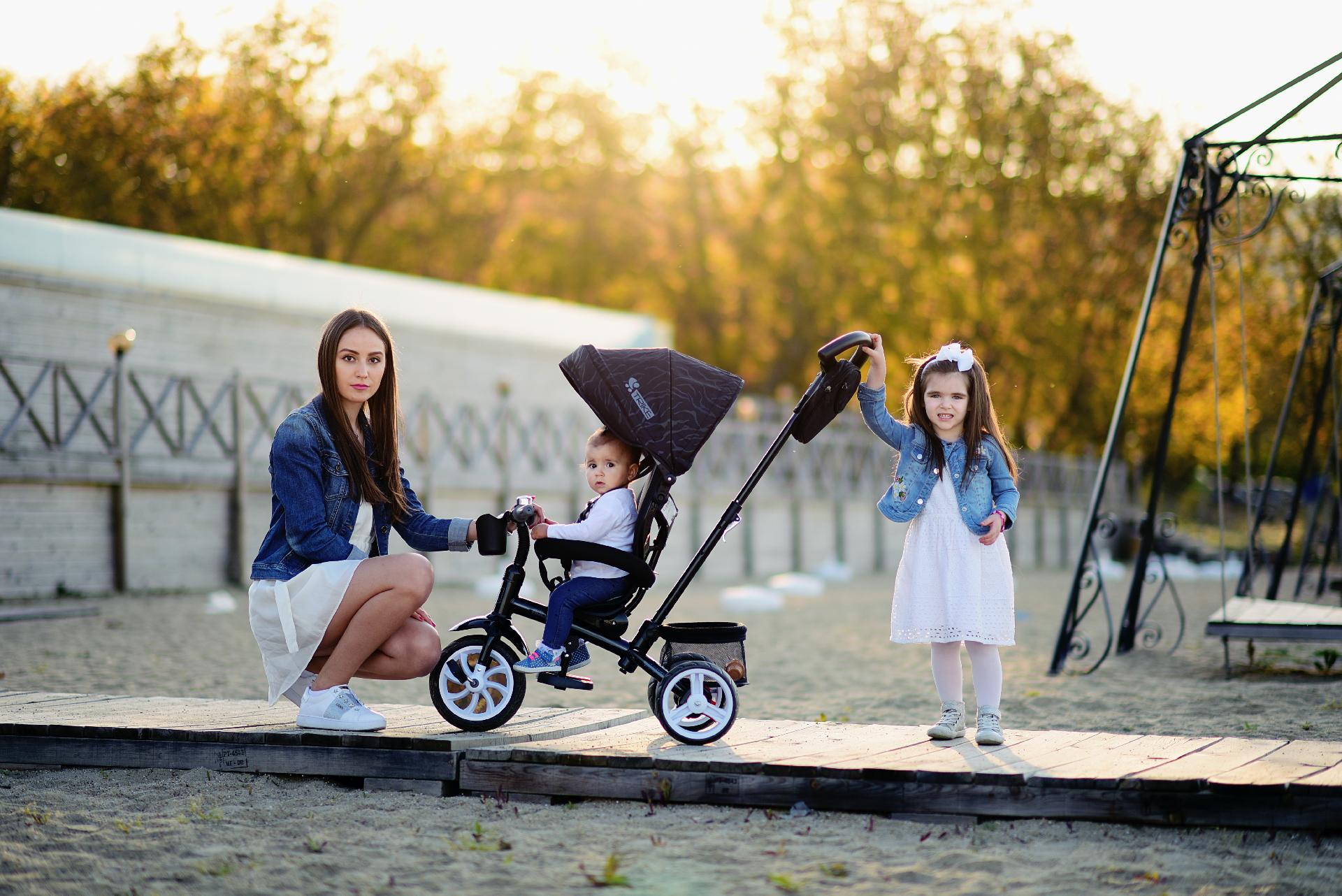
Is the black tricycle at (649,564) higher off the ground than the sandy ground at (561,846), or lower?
higher

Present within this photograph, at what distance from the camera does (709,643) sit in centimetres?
498

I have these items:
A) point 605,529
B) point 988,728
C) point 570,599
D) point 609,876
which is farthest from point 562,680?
point 988,728

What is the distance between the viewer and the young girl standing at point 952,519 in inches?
199

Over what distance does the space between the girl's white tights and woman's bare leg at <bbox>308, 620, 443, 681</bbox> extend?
5.78ft

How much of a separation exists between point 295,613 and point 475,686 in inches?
26.0

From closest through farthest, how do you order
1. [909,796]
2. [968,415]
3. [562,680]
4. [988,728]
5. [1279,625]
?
1. [909,796]
2. [562,680]
3. [988,728]
4. [968,415]
5. [1279,625]

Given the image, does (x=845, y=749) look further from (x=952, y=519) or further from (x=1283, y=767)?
(x=1283, y=767)

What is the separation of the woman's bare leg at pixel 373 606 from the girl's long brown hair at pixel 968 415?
184cm

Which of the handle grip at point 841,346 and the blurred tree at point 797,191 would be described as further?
the blurred tree at point 797,191

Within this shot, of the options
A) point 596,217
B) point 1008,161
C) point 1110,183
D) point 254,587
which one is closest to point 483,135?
point 596,217

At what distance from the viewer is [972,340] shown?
2922 centimetres

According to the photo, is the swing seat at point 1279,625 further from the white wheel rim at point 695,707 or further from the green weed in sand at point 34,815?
the green weed in sand at point 34,815

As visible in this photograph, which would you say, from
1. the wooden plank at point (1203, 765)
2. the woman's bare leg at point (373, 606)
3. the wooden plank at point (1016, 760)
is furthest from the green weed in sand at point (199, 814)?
the wooden plank at point (1203, 765)

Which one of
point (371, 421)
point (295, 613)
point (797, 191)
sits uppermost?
point (797, 191)
